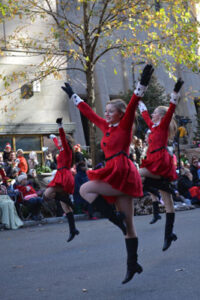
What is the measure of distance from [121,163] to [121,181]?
0.20m

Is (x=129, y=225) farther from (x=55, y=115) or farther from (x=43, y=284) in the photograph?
(x=55, y=115)

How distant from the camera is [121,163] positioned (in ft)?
16.1

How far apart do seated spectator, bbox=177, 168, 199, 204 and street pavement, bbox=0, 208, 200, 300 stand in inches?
262

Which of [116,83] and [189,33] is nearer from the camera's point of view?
[189,33]

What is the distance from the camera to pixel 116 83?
1213 inches

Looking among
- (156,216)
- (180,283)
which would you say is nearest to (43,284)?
(180,283)

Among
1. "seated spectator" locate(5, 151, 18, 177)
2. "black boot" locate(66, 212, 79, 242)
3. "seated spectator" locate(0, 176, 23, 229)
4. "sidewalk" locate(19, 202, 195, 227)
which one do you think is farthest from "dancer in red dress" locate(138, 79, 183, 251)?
"seated spectator" locate(5, 151, 18, 177)

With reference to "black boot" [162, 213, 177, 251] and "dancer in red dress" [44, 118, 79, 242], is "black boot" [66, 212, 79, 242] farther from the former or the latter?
"black boot" [162, 213, 177, 251]

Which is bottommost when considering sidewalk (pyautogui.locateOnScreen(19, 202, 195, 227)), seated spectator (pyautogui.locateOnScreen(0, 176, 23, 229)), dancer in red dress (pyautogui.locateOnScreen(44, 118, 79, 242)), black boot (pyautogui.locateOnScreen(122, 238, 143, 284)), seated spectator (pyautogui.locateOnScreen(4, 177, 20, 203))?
sidewalk (pyautogui.locateOnScreen(19, 202, 195, 227))

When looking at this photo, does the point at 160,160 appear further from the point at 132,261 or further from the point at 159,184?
the point at 132,261

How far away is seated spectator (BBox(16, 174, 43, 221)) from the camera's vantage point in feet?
42.7

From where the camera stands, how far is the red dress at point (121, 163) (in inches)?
189

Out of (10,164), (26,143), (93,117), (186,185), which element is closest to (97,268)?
(93,117)

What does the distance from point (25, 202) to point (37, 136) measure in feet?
38.5
